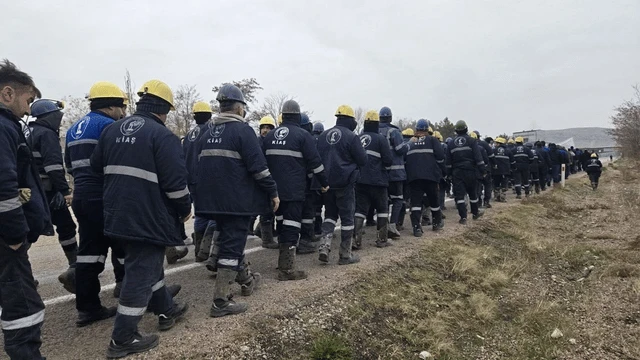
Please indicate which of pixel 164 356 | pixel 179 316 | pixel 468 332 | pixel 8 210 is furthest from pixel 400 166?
pixel 8 210

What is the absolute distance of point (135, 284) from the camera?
3344 millimetres

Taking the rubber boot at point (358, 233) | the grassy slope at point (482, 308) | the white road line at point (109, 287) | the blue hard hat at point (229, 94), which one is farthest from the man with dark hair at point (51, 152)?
the rubber boot at point (358, 233)

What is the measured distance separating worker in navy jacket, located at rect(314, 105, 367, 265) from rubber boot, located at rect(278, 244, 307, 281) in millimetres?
766

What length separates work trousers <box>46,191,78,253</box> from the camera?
519 cm

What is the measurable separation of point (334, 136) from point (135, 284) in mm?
3789

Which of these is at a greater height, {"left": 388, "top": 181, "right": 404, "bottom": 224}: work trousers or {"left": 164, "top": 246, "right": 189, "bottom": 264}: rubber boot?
{"left": 388, "top": 181, "right": 404, "bottom": 224}: work trousers

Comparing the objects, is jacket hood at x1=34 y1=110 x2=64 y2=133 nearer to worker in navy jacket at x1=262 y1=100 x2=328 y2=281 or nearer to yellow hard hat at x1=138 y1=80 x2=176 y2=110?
yellow hard hat at x1=138 y1=80 x2=176 y2=110

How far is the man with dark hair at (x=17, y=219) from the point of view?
2.80 m

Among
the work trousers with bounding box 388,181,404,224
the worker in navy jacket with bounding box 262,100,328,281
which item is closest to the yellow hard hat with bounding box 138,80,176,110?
the worker in navy jacket with bounding box 262,100,328,281

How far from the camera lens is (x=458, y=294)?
554 centimetres

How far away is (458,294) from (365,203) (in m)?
2.22

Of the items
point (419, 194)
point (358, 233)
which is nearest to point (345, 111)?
point (358, 233)

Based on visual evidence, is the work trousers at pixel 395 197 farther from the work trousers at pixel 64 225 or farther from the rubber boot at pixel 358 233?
the work trousers at pixel 64 225

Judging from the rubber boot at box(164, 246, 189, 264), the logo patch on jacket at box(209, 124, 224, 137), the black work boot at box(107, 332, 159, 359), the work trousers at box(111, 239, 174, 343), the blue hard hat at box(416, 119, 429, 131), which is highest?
the blue hard hat at box(416, 119, 429, 131)
